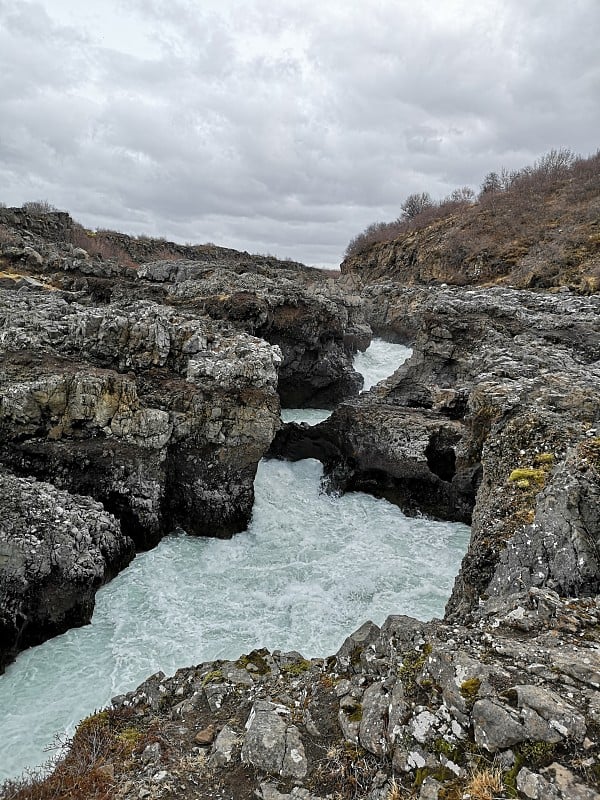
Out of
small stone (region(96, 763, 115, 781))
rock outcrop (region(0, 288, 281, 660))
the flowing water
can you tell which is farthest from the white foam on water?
small stone (region(96, 763, 115, 781))

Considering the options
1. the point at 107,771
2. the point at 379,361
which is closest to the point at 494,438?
the point at 107,771

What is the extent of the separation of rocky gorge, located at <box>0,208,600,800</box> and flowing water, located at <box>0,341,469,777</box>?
90cm

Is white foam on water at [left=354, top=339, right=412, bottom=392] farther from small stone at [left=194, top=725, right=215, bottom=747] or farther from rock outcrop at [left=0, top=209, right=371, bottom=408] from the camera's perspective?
small stone at [left=194, top=725, right=215, bottom=747]

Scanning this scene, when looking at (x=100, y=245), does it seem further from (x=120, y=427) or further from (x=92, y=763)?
(x=92, y=763)

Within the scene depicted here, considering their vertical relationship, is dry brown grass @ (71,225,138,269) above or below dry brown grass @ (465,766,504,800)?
above

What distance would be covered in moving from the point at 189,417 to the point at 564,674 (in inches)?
497

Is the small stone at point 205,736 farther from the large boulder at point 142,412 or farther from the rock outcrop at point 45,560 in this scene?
the large boulder at point 142,412

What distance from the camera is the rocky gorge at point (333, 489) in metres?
4.54

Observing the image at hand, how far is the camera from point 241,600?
12.8 meters

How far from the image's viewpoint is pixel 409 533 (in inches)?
648

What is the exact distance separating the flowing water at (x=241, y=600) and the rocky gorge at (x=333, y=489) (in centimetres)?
90

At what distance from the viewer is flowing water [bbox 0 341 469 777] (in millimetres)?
Answer: 9797

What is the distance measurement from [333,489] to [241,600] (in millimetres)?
7300

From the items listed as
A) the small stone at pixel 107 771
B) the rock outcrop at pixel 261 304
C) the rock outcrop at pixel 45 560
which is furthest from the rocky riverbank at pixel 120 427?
the small stone at pixel 107 771
